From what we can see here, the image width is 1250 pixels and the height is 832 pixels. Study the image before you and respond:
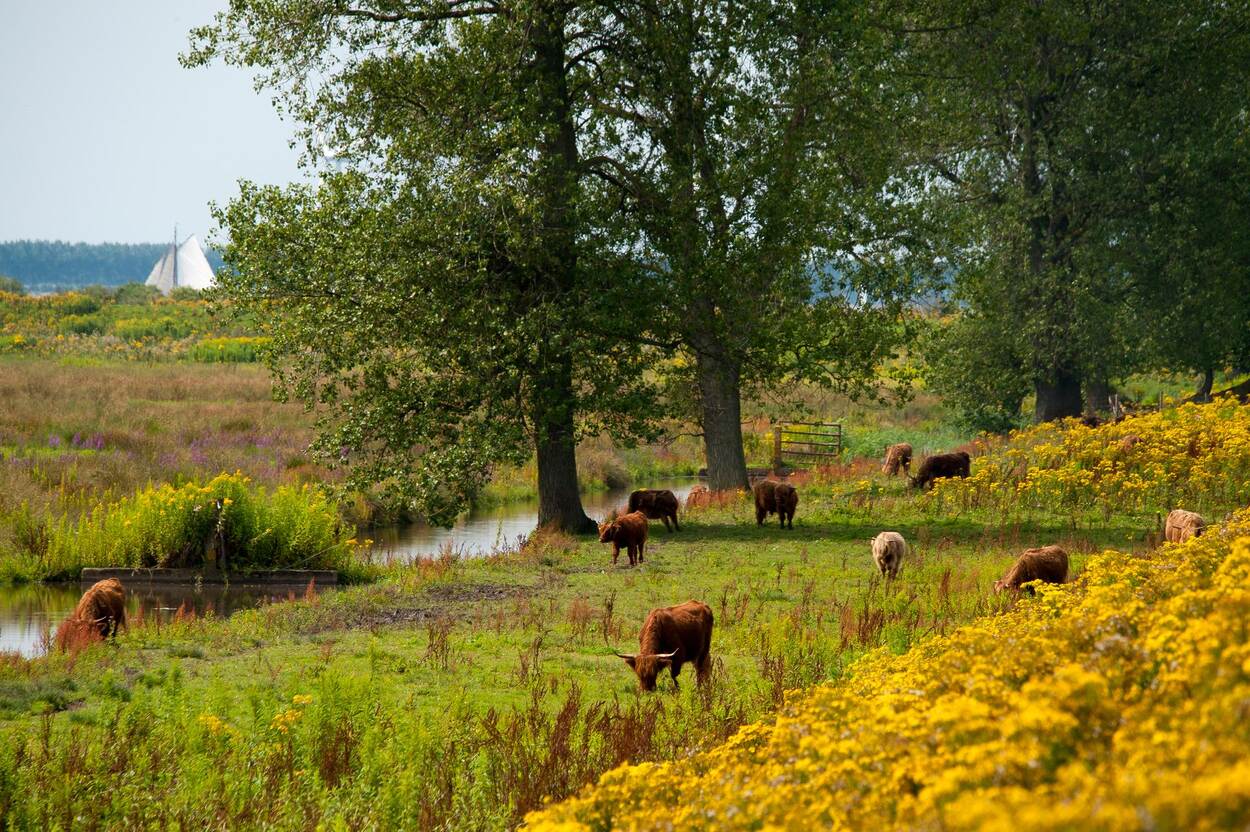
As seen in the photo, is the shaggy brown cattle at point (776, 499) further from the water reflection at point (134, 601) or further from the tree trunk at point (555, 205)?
the water reflection at point (134, 601)

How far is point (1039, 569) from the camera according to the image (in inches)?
627

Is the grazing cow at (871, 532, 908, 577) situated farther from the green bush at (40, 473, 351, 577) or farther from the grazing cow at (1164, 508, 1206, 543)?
the green bush at (40, 473, 351, 577)

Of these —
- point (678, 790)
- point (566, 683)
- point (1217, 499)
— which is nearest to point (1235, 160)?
point (1217, 499)

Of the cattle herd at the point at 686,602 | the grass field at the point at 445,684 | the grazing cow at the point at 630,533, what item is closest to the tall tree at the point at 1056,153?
the cattle herd at the point at 686,602

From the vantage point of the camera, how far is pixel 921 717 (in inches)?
219

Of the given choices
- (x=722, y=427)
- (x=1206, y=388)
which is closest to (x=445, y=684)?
(x=722, y=427)

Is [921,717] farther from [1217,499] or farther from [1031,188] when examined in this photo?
[1031,188]

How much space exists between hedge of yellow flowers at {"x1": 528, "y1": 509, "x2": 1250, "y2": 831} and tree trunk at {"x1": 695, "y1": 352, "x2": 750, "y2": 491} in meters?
20.1

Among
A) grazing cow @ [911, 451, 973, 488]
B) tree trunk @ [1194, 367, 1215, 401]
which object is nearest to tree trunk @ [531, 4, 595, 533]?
grazing cow @ [911, 451, 973, 488]

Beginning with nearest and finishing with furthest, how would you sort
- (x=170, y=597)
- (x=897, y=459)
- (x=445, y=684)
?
(x=445, y=684) → (x=170, y=597) → (x=897, y=459)

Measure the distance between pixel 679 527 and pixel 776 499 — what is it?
7.13ft

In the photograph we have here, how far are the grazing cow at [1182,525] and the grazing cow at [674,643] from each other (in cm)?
886

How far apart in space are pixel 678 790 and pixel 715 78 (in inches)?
835

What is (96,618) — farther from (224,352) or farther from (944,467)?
(224,352)
